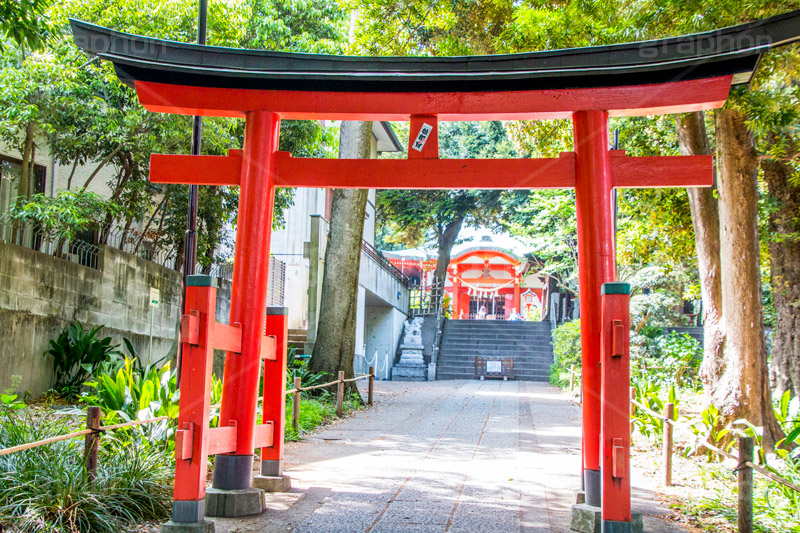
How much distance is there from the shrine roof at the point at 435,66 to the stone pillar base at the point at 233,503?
11.2 ft

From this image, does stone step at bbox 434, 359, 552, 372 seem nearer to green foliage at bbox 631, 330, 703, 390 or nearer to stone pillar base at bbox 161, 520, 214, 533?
green foliage at bbox 631, 330, 703, 390

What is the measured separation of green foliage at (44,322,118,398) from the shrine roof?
5.88 meters

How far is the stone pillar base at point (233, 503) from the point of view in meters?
5.59

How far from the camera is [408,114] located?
21.0 ft

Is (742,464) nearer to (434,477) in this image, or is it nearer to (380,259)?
(434,477)

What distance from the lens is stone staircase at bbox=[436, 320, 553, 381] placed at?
26812 millimetres

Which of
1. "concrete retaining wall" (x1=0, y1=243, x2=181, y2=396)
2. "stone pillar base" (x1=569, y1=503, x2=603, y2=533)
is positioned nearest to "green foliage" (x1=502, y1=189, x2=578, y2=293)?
"concrete retaining wall" (x1=0, y1=243, x2=181, y2=396)

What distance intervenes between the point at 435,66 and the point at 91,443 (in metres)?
4.00

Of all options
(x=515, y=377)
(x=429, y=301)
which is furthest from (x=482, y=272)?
(x=515, y=377)

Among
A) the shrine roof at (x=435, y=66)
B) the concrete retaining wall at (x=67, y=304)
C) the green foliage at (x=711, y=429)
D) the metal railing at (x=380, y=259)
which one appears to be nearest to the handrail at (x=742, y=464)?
the green foliage at (x=711, y=429)

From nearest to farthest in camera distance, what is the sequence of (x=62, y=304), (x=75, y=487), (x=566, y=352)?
(x=75, y=487)
(x=62, y=304)
(x=566, y=352)

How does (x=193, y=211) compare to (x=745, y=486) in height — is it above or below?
above

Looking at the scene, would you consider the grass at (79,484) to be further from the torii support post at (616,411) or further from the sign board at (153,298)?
the sign board at (153,298)

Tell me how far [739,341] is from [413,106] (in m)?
4.97
